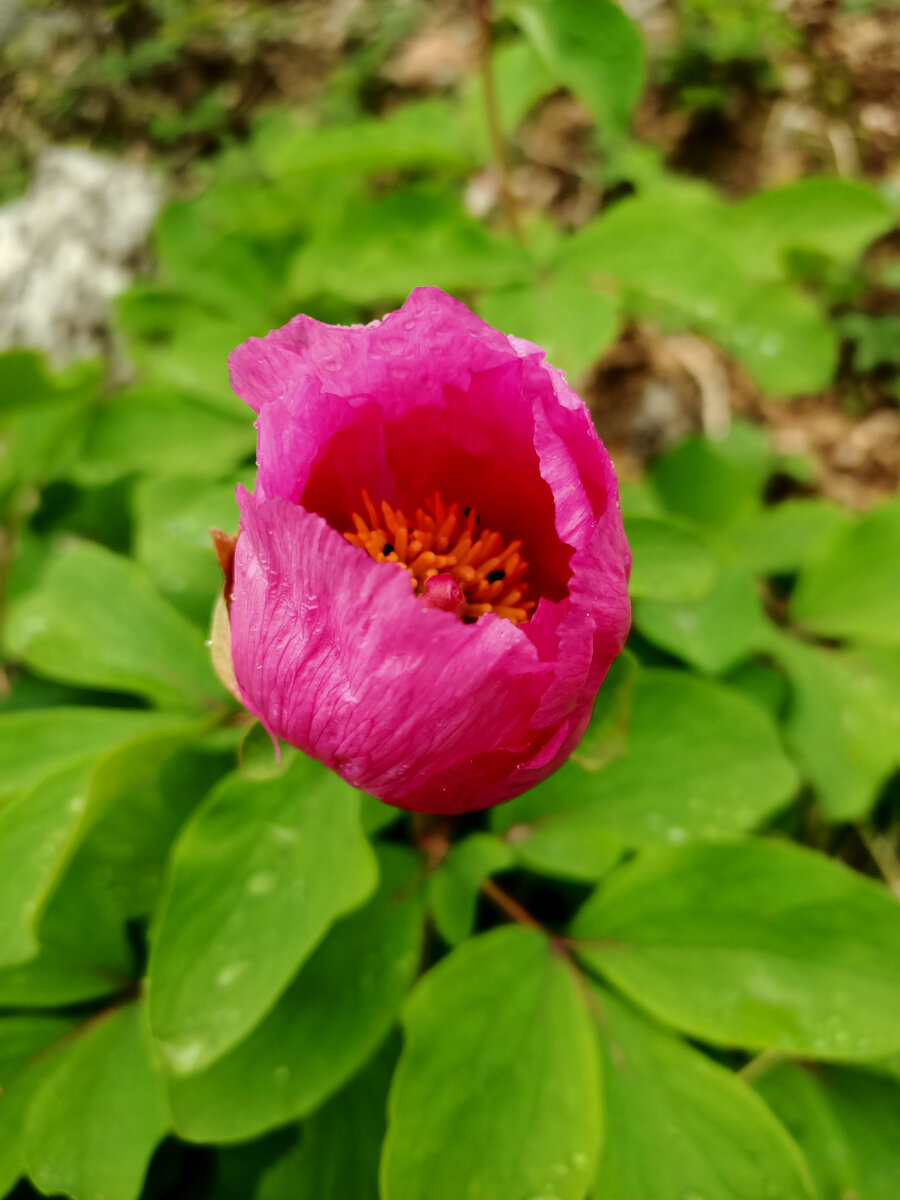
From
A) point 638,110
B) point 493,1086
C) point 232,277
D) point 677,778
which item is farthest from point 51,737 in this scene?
point 638,110

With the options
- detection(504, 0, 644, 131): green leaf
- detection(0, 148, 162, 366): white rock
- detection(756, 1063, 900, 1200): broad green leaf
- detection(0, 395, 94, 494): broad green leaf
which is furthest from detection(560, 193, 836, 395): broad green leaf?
detection(0, 148, 162, 366): white rock

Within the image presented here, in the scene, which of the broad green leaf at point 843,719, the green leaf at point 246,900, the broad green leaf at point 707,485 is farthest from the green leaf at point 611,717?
the broad green leaf at point 707,485

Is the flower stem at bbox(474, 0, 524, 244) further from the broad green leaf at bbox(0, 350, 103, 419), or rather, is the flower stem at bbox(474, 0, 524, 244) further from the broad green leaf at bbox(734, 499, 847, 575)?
the broad green leaf at bbox(0, 350, 103, 419)

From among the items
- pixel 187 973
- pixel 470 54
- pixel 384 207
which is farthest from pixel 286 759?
pixel 470 54

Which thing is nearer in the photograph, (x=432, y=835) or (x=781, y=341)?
(x=432, y=835)

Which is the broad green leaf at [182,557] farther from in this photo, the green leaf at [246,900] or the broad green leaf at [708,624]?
the broad green leaf at [708,624]

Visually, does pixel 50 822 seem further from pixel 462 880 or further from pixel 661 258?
pixel 661 258
